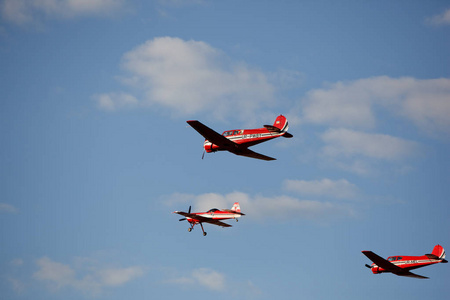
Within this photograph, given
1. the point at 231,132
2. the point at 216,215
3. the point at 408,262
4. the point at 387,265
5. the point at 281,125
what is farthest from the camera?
the point at 216,215

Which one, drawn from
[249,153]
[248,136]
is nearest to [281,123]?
[248,136]

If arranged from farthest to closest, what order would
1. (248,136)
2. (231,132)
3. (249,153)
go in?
(249,153) → (231,132) → (248,136)

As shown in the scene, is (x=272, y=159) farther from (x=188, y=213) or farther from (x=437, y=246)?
(x=437, y=246)

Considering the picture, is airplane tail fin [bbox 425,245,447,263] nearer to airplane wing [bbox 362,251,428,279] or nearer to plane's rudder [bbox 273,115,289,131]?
airplane wing [bbox 362,251,428,279]

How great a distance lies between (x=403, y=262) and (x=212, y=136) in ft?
96.6

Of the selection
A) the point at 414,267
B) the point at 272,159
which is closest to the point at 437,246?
the point at 414,267

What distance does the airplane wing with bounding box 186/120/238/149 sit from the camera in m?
51.9

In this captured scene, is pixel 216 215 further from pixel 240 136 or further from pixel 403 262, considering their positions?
pixel 403 262

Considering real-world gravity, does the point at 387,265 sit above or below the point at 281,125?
below

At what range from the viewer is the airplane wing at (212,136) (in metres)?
51.9

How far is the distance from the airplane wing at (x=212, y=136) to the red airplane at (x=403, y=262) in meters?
20.7

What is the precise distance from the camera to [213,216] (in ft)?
225

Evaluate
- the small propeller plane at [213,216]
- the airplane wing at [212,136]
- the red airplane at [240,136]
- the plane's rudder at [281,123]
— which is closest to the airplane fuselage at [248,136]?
the red airplane at [240,136]

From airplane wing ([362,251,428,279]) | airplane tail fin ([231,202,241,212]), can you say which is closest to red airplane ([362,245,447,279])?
airplane wing ([362,251,428,279])
